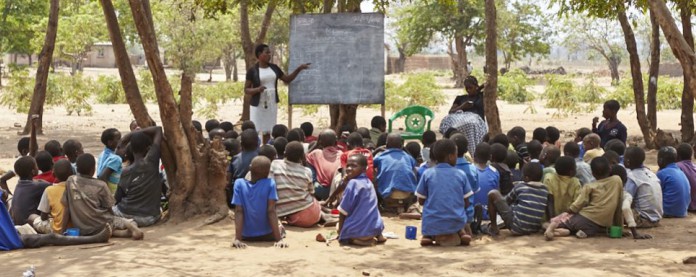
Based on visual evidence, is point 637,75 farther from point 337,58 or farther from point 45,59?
point 45,59

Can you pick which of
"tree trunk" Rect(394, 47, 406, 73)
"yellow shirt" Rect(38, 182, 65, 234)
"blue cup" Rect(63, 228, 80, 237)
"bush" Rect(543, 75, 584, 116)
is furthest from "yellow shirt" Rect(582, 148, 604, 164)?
"tree trunk" Rect(394, 47, 406, 73)

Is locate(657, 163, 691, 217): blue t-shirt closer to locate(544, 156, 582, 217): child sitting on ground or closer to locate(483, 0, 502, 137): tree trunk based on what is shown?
locate(544, 156, 582, 217): child sitting on ground

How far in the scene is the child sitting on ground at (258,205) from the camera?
7.28 metres

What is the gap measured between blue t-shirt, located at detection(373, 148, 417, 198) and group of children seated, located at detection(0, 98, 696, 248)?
0.01 meters

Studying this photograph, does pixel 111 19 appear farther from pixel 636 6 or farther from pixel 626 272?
pixel 636 6

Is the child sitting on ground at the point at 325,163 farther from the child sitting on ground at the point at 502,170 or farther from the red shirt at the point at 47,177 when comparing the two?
the red shirt at the point at 47,177

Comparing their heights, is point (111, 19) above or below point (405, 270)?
above

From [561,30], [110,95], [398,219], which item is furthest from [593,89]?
[561,30]

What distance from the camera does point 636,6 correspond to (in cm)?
1370

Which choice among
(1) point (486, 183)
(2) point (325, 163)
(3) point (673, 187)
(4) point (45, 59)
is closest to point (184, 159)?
(2) point (325, 163)

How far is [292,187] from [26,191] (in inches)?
83.9

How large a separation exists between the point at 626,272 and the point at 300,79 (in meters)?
7.17

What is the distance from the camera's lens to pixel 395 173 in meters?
8.54

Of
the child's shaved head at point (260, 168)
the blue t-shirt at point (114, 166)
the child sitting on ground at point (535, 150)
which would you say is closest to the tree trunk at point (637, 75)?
the child sitting on ground at point (535, 150)
